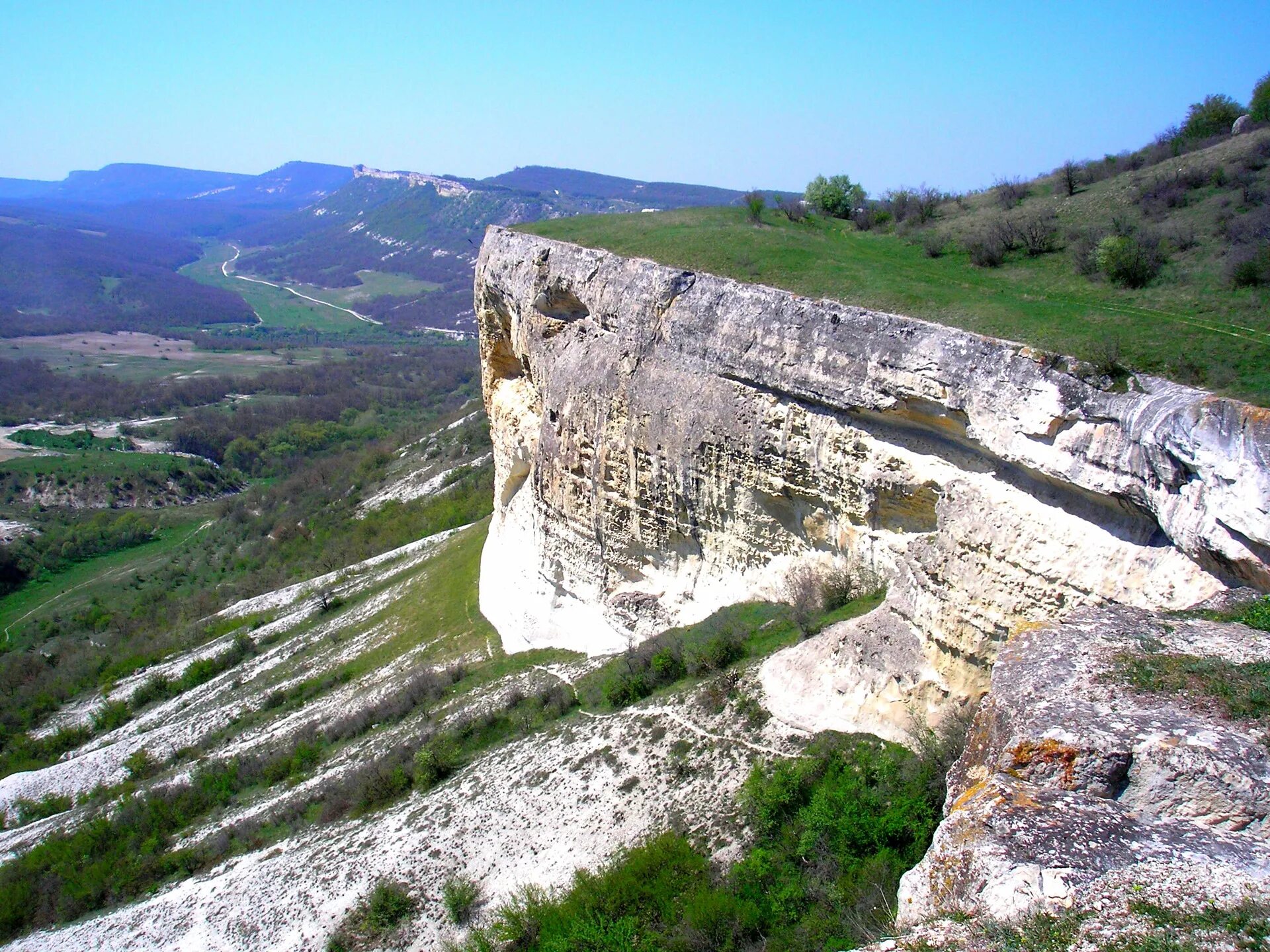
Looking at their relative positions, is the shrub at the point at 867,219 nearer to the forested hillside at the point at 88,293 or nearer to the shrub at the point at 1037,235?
the shrub at the point at 1037,235

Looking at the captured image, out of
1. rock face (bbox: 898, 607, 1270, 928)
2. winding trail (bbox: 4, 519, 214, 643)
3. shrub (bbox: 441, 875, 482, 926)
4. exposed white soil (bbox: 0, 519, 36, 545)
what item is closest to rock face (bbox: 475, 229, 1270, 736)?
rock face (bbox: 898, 607, 1270, 928)

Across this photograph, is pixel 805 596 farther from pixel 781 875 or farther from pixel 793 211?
pixel 793 211

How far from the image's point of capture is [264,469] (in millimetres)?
81375

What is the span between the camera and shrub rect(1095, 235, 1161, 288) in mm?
15492

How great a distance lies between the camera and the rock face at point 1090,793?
6.02 meters

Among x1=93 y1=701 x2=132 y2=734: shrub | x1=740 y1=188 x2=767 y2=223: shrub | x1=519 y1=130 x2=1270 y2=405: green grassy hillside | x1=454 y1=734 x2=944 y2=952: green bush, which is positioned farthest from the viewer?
x1=93 y1=701 x2=132 y2=734: shrub

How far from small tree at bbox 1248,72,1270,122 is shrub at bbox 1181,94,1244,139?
0.75 m

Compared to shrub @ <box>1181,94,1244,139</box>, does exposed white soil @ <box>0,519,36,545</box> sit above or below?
below

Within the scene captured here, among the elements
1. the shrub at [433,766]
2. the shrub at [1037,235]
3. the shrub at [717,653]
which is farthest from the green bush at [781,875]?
the shrub at [1037,235]

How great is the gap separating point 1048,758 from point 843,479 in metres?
8.15

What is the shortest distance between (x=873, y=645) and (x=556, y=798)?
6685 mm

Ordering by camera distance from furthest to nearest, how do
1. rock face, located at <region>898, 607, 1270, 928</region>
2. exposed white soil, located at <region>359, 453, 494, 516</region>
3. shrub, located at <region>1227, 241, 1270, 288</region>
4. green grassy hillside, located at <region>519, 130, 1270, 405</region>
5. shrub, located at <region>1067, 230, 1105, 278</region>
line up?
exposed white soil, located at <region>359, 453, 494, 516</region> < shrub, located at <region>1067, 230, 1105, 278</region> < shrub, located at <region>1227, 241, 1270, 288</region> < green grassy hillside, located at <region>519, 130, 1270, 405</region> < rock face, located at <region>898, 607, 1270, 928</region>

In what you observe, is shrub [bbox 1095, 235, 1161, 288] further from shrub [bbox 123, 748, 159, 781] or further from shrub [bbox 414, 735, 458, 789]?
shrub [bbox 123, 748, 159, 781]

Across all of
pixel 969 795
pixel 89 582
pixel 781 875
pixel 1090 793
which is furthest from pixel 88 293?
pixel 1090 793
